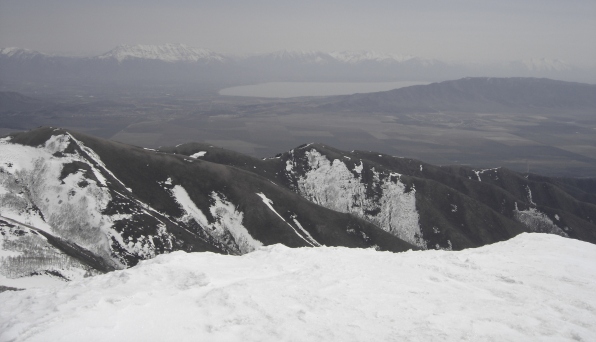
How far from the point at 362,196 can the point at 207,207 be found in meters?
61.9

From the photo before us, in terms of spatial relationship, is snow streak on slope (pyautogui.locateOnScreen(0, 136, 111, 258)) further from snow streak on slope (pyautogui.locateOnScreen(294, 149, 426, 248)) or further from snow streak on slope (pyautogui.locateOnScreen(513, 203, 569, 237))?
snow streak on slope (pyautogui.locateOnScreen(513, 203, 569, 237))

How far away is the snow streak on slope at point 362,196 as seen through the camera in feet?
445

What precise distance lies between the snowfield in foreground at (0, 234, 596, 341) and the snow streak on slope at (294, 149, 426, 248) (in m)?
106

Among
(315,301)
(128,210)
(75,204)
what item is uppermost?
(315,301)

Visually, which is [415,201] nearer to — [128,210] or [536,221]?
[536,221]

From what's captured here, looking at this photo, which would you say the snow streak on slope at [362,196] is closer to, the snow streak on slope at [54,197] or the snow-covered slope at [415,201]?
the snow-covered slope at [415,201]

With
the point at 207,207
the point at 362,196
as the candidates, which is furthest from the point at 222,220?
the point at 362,196

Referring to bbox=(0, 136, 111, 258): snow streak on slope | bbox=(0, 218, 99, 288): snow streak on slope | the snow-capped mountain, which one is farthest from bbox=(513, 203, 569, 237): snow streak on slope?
bbox=(0, 218, 99, 288): snow streak on slope

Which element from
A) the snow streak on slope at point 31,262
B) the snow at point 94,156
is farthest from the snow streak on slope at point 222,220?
the snow streak on slope at point 31,262

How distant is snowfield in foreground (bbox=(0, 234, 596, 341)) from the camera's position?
18.4 metres

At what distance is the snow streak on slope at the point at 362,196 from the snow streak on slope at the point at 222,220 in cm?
4287

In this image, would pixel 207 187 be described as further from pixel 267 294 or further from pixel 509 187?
pixel 509 187

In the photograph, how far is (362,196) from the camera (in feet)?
476

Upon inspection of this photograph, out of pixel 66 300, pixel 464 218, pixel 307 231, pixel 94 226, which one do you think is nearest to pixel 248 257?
pixel 66 300
